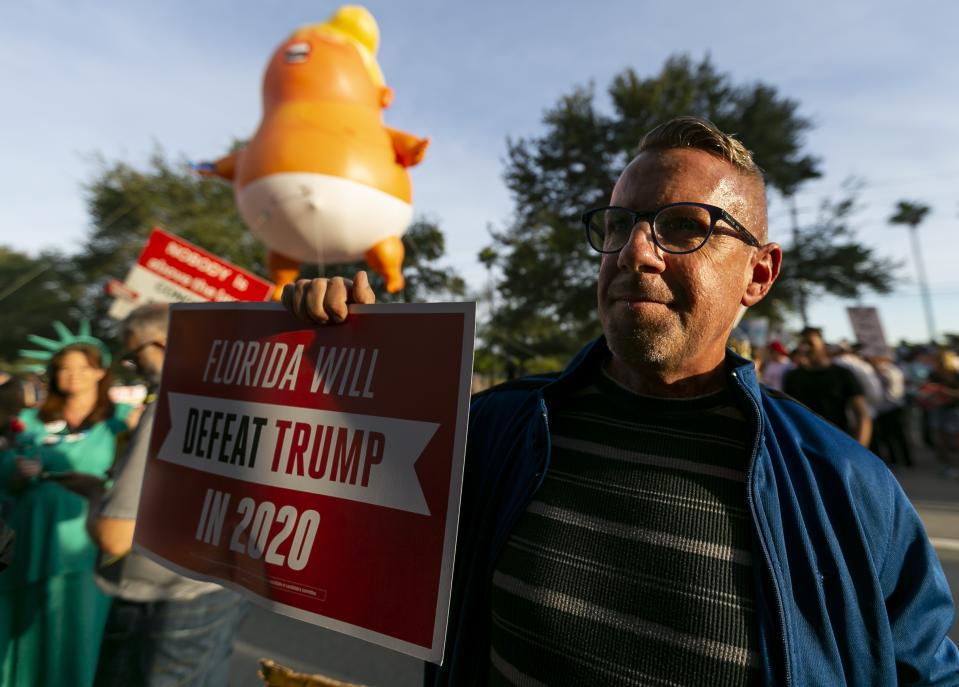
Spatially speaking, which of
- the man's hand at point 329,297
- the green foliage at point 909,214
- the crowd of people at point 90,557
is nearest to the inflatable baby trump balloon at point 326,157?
the crowd of people at point 90,557

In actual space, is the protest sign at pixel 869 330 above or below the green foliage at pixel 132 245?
below

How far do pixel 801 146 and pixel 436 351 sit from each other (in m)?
22.6

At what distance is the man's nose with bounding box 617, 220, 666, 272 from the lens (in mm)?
1304

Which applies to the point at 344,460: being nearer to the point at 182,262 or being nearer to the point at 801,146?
the point at 182,262

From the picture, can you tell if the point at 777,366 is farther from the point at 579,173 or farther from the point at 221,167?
the point at 579,173

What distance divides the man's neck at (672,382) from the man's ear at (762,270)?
20 cm

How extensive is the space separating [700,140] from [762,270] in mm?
371

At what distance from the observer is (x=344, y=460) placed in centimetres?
129

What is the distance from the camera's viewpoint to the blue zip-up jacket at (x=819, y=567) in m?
1.10

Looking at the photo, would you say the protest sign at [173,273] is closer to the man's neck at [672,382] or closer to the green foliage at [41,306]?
the man's neck at [672,382]

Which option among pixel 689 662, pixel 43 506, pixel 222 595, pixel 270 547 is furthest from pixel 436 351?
pixel 43 506

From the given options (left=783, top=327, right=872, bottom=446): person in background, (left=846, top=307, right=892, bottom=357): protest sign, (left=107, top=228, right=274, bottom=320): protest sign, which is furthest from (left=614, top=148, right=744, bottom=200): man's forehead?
(left=846, top=307, right=892, bottom=357): protest sign

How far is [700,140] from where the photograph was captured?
4.47 feet

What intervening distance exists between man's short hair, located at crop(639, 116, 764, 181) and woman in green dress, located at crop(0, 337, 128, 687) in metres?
2.77
